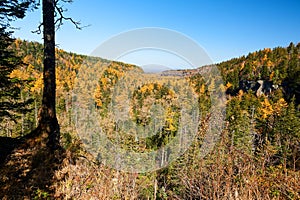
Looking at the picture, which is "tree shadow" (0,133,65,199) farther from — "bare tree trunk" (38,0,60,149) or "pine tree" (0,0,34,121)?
"pine tree" (0,0,34,121)

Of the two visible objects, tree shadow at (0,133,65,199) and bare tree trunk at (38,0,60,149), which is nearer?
tree shadow at (0,133,65,199)

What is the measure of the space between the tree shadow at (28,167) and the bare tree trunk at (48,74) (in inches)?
10.0

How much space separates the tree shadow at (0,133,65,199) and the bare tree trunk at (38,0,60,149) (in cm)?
25

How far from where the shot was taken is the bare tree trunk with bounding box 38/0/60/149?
5035 mm

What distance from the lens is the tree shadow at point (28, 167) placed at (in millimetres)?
3594

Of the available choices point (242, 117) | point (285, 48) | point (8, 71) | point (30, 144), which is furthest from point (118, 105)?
point (285, 48)

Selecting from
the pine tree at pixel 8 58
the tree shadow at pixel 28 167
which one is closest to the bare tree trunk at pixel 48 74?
the tree shadow at pixel 28 167

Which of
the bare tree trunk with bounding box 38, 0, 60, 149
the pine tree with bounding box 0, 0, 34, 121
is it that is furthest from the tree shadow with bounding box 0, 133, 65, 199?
the pine tree with bounding box 0, 0, 34, 121

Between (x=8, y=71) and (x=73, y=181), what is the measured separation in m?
6.62

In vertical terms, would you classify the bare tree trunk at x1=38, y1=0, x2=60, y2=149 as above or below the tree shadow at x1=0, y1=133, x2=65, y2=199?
above

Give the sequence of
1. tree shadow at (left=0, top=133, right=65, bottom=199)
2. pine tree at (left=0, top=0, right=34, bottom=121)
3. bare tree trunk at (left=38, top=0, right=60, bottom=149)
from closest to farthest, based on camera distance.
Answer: tree shadow at (left=0, top=133, right=65, bottom=199), bare tree trunk at (left=38, top=0, right=60, bottom=149), pine tree at (left=0, top=0, right=34, bottom=121)

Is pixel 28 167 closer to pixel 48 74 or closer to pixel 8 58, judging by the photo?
pixel 48 74

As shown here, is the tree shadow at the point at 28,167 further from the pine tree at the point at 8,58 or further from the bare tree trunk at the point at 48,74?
the pine tree at the point at 8,58

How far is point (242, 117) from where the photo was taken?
28297 millimetres
